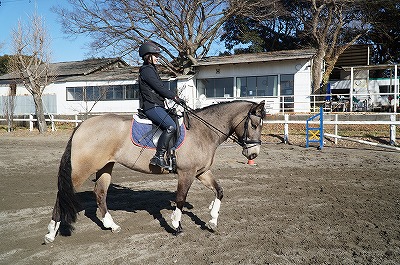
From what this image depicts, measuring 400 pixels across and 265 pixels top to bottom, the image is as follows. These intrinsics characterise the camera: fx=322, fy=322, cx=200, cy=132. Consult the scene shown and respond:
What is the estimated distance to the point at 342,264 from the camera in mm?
4148

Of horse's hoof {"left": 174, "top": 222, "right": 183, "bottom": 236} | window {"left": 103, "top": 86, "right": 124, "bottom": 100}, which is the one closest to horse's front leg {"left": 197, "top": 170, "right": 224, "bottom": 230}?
horse's hoof {"left": 174, "top": 222, "right": 183, "bottom": 236}

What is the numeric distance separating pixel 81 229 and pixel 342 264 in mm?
4226

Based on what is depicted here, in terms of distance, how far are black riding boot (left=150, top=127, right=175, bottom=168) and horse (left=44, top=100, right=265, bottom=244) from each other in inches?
8.6

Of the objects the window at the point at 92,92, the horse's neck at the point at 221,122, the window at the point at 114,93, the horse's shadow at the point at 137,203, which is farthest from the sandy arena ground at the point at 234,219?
the window at the point at 92,92

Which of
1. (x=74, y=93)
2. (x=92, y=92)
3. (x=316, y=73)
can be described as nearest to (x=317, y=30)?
(x=316, y=73)

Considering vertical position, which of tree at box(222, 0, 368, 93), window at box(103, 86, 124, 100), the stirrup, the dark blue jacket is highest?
tree at box(222, 0, 368, 93)

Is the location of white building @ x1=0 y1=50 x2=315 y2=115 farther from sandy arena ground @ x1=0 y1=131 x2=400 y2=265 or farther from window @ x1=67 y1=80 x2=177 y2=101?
sandy arena ground @ x1=0 y1=131 x2=400 y2=265

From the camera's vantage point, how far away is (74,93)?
105ft

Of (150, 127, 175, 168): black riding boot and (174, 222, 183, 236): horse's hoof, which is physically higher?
(150, 127, 175, 168): black riding boot

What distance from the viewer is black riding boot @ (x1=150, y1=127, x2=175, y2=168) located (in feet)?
17.6

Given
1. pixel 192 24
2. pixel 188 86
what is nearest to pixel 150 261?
pixel 188 86

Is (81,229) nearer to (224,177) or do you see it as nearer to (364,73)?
(224,177)

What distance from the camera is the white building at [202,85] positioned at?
2531 cm

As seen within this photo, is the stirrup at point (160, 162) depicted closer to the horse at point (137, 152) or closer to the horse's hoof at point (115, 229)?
the horse at point (137, 152)
